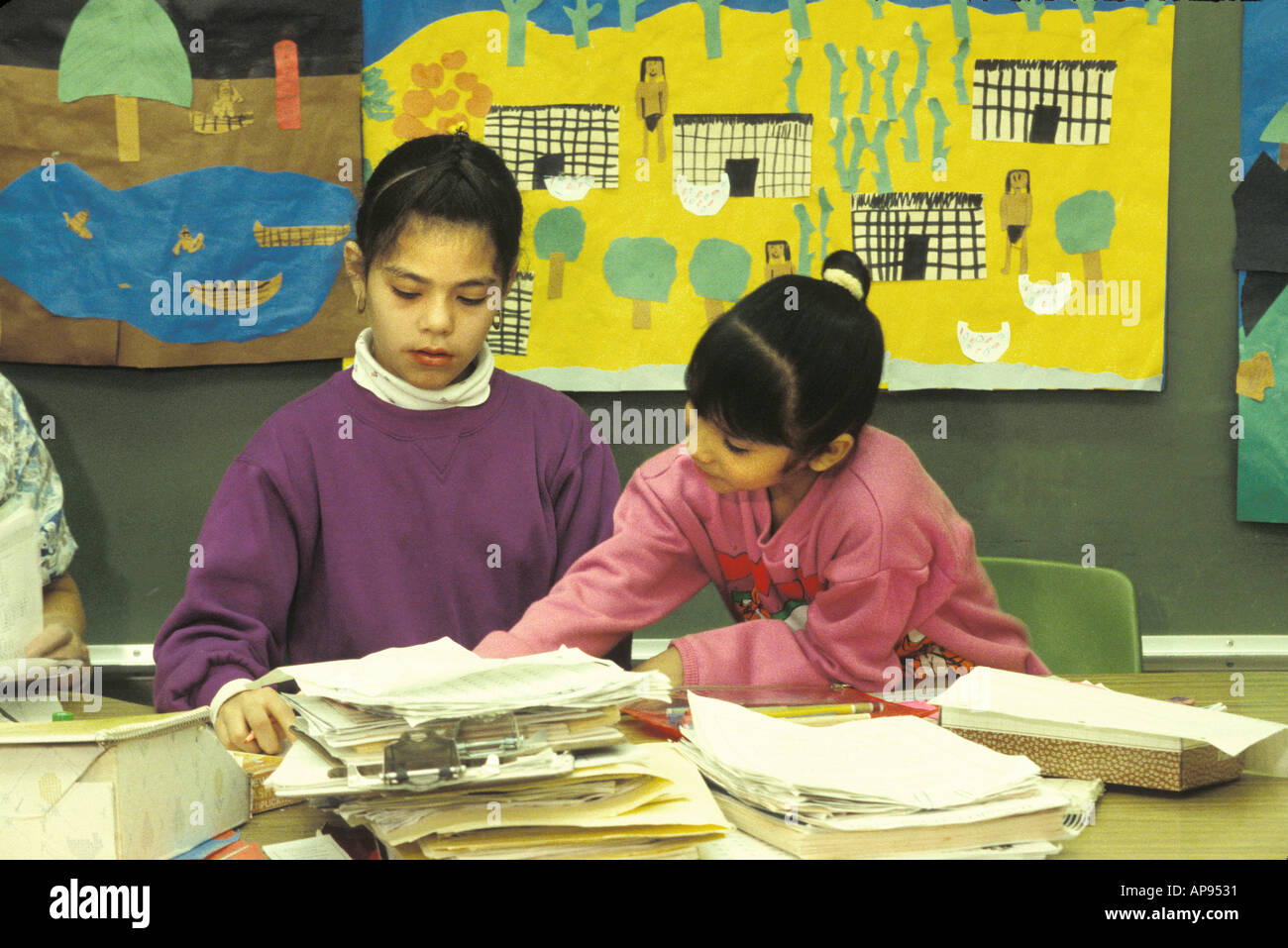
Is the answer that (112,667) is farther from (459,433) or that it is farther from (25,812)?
(25,812)

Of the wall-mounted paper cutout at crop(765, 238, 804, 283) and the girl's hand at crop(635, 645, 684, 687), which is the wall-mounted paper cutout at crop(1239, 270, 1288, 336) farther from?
the girl's hand at crop(635, 645, 684, 687)

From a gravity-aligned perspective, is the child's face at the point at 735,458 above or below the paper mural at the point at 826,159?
below

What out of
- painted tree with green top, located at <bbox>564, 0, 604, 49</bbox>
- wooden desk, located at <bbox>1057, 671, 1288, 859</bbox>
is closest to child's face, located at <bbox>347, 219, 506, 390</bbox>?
painted tree with green top, located at <bbox>564, 0, 604, 49</bbox>

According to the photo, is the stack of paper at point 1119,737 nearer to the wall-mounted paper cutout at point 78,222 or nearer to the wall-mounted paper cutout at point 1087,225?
the wall-mounted paper cutout at point 1087,225

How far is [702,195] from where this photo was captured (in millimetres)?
1892

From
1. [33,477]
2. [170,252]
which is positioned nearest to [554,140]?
[170,252]

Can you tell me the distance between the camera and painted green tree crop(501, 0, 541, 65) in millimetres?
1850

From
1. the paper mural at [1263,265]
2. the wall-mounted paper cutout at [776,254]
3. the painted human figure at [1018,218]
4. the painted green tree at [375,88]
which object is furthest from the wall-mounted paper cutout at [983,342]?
the painted green tree at [375,88]

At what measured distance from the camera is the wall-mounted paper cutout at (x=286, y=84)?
1854 millimetres

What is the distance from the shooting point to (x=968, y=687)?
89 cm

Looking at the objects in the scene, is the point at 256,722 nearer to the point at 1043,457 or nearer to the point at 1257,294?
the point at 1043,457

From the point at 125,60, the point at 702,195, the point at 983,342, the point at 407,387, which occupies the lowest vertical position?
the point at 407,387

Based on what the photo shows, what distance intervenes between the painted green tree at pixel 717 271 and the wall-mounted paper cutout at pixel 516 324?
11.4 inches

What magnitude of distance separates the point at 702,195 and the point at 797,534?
2.86ft
